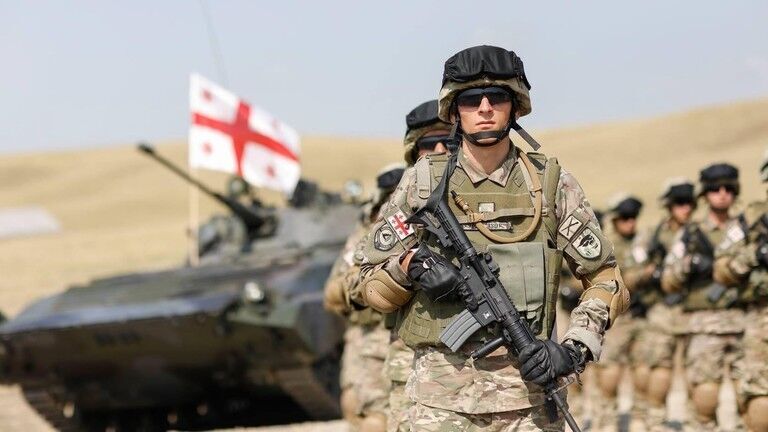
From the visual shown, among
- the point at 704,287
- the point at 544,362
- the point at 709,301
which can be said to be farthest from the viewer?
the point at 704,287

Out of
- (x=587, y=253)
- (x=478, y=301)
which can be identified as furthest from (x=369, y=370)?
(x=478, y=301)

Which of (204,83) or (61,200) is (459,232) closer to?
(204,83)

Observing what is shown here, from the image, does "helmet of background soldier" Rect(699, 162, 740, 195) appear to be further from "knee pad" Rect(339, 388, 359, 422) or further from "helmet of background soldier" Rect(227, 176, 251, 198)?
"helmet of background soldier" Rect(227, 176, 251, 198)

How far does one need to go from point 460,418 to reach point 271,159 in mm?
12075

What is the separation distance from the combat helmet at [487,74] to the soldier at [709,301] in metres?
4.24

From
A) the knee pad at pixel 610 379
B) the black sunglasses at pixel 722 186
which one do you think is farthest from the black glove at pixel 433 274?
the knee pad at pixel 610 379

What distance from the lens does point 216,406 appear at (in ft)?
43.1

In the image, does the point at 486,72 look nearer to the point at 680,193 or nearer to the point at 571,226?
the point at 571,226

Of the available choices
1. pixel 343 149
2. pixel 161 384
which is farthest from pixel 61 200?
pixel 161 384

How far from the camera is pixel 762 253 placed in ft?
27.1

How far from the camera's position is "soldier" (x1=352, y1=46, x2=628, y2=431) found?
16.3 ft

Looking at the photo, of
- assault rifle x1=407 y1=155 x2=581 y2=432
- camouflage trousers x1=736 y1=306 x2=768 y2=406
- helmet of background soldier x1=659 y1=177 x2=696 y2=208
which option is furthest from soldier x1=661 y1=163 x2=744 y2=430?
assault rifle x1=407 y1=155 x2=581 y2=432

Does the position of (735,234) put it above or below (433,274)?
below

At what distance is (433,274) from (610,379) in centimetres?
682
